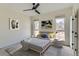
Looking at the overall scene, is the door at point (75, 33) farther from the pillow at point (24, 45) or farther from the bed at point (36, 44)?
the pillow at point (24, 45)

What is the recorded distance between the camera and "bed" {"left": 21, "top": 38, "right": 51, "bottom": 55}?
1.74 meters

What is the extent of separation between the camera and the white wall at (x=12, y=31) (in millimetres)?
1729

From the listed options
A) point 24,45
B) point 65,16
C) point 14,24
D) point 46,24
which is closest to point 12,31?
point 14,24

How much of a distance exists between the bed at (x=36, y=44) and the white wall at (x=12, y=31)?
12cm

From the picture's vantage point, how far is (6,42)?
181cm

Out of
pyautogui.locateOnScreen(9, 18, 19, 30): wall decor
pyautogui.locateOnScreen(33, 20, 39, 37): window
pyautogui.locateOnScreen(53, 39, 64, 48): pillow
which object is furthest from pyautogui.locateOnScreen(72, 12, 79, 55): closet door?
pyautogui.locateOnScreen(9, 18, 19, 30): wall decor

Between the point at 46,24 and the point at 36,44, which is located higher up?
the point at 46,24

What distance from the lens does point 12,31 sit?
6.17 feet

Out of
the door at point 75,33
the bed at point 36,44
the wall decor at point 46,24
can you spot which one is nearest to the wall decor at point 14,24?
the bed at point 36,44

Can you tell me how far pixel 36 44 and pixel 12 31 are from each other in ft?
1.77

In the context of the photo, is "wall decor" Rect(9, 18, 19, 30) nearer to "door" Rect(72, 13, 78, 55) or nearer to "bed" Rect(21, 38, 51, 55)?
"bed" Rect(21, 38, 51, 55)

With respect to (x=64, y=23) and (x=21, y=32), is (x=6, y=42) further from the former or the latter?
(x=64, y=23)

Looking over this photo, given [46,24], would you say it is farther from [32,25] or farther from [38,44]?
[38,44]

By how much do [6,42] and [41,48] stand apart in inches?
25.9
